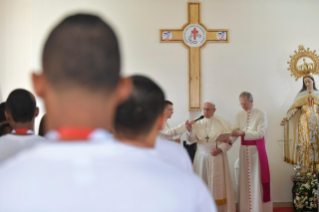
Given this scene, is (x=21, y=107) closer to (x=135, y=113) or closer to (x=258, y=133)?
Answer: (x=135, y=113)

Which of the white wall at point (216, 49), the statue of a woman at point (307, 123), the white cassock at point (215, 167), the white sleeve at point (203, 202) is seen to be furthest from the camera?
the white wall at point (216, 49)

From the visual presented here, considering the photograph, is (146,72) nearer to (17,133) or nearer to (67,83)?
(17,133)

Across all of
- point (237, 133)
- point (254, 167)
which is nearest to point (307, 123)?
point (254, 167)

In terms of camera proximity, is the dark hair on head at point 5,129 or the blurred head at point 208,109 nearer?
the dark hair on head at point 5,129

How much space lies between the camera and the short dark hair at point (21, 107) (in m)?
2.27

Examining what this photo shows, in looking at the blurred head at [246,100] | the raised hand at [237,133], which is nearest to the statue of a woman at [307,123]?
the blurred head at [246,100]

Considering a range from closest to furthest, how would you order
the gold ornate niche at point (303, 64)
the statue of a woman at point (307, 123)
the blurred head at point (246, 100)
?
the blurred head at point (246, 100) → the statue of a woman at point (307, 123) → the gold ornate niche at point (303, 64)

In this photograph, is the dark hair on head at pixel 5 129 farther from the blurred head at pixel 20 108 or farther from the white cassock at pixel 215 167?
the white cassock at pixel 215 167

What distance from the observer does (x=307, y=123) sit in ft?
20.5

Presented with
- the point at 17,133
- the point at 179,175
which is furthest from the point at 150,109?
the point at 17,133

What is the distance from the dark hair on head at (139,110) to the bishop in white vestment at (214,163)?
181 inches

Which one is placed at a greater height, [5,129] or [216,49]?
[216,49]

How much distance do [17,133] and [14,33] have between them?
508cm

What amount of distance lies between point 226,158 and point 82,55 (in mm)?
5403
